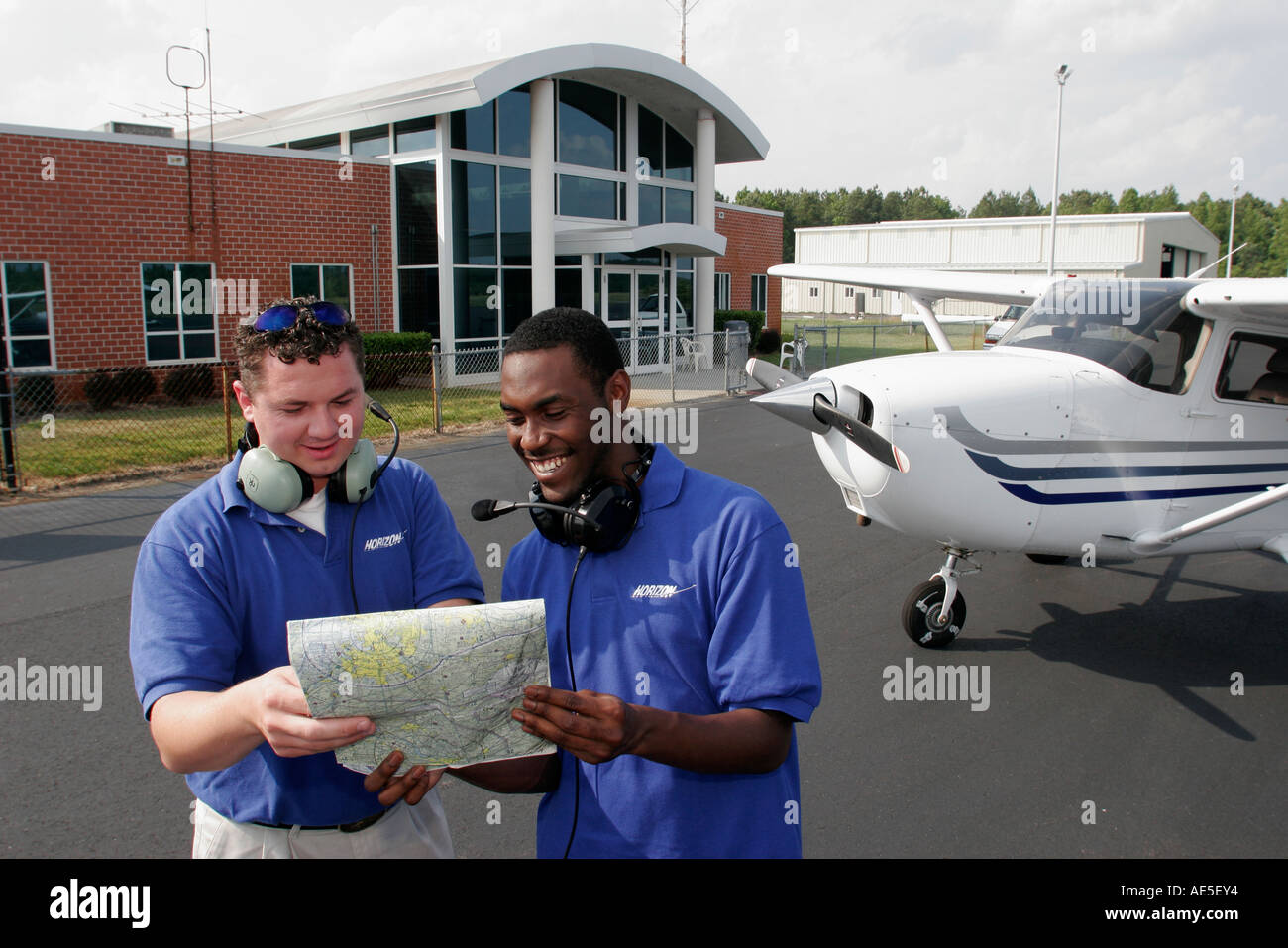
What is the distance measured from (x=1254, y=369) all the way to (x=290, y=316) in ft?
21.6

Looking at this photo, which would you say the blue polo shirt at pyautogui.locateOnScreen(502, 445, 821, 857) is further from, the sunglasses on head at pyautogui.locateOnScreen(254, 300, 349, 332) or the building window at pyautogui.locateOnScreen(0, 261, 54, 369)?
the building window at pyautogui.locateOnScreen(0, 261, 54, 369)

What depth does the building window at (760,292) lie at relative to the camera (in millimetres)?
35406

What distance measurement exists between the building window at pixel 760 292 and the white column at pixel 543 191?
13610 mm

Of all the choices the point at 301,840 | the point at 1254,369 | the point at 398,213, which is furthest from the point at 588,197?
the point at 301,840

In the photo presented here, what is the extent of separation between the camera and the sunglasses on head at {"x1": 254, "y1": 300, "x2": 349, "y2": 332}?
2.13 metres

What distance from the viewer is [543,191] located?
2258 cm

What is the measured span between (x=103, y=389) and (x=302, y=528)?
17162 millimetres

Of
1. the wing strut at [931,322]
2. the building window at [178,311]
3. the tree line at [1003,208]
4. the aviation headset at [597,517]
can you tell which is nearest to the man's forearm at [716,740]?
the aviation headset at [597,517]

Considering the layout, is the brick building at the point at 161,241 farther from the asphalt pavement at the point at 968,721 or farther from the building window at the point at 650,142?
the asphalt pavement at the point at 968,721

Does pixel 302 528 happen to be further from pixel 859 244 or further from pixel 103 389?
pixel 859 244

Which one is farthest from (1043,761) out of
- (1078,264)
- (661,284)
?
(1078,264)

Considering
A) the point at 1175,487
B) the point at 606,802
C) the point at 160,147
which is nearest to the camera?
the point at 606,802
